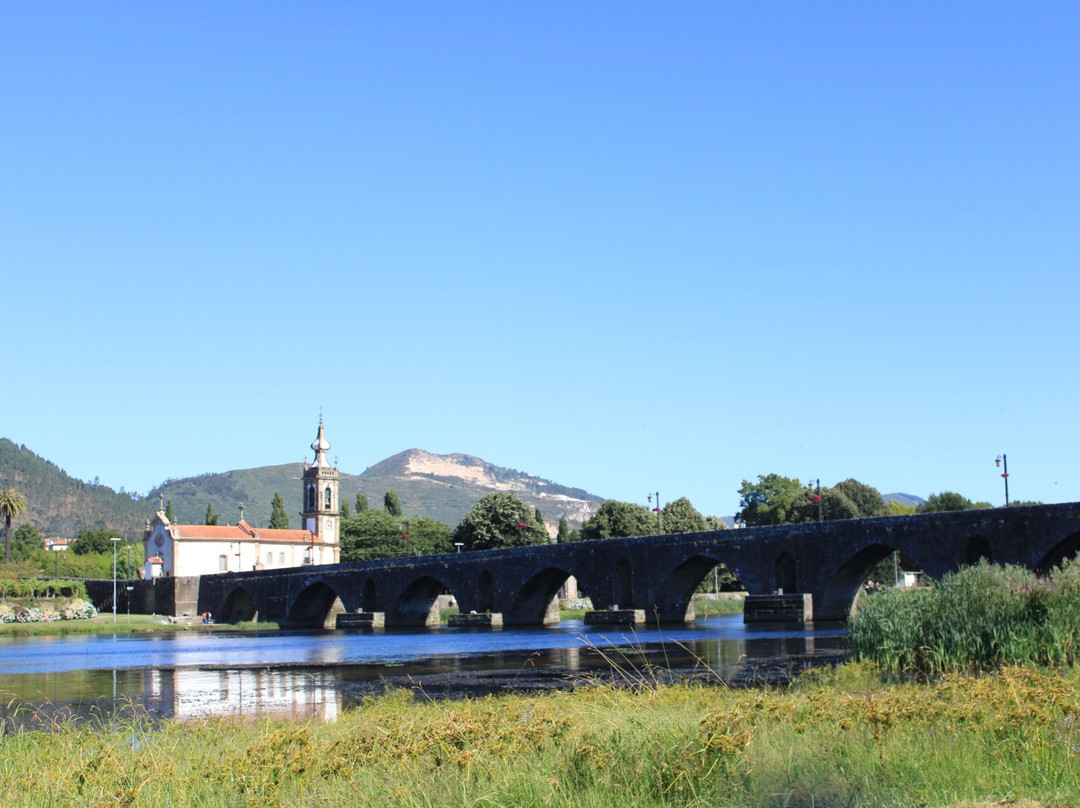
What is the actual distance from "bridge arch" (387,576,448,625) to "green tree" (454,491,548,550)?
19968mm

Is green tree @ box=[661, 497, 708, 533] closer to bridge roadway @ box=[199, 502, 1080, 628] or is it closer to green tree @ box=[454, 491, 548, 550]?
green tree @ box=[454, 491, 548, 550]

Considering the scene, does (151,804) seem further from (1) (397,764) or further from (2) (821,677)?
(2) (821,677)

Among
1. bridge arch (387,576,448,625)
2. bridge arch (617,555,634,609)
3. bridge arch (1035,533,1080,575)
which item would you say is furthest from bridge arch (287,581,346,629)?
bridge arch (1035,533,1080,575)

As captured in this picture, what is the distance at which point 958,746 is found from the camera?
11062 mm

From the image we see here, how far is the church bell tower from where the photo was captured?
4948 inches

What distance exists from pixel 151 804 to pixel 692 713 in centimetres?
547

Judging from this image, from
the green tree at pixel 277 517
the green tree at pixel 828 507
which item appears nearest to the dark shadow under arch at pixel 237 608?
the green tree at pixel 828 507

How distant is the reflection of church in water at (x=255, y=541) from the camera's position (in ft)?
374

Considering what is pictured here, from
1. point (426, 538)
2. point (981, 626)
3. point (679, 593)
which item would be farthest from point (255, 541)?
point (981, 626)

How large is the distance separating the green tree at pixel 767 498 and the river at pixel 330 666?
5261 cm

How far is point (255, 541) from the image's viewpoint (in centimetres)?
11931

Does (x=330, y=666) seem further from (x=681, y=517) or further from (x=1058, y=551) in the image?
(x=681, y=517)

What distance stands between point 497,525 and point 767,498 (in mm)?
28434

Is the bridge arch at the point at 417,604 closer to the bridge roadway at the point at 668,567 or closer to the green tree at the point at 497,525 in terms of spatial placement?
the bridge roadway at the point at 668,567
